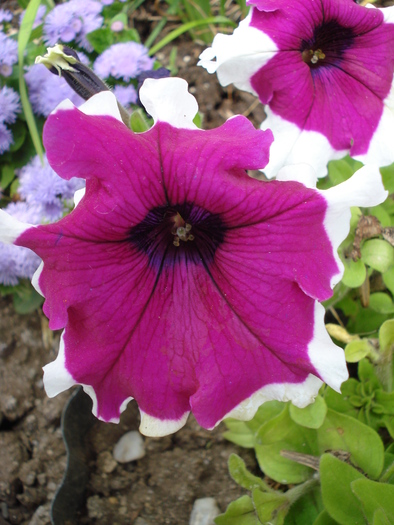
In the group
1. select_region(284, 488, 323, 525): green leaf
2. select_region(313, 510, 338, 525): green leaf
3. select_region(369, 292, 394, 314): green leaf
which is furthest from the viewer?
select_region(369, 292, 394, 314): green leaf

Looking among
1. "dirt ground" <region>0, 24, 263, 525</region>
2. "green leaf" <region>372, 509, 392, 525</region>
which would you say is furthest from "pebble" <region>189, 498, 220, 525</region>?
"green leaf" <region>372, 509, 392, 525</region>

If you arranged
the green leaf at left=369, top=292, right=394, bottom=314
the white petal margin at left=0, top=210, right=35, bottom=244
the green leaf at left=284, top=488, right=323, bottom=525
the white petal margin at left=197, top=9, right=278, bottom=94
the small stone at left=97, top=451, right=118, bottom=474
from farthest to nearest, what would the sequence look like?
the small stone at left=97, top=451, right=118, bottom=474 < the green leaf at left=369, top=292, right=394, bottom=314 < the green leaf at left=284, top=488, right=323, bottom=525 < the white petal margin at left=197, top=9, right=278, bottom=94 < the white petal margin at left=0, top=210, right=35, bottom=244

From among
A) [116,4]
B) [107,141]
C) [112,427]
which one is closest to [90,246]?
[107,141]

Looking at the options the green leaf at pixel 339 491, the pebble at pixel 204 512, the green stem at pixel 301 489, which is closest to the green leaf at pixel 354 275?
the green leaf at pixel 339 491

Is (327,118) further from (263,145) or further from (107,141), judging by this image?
(107,141)

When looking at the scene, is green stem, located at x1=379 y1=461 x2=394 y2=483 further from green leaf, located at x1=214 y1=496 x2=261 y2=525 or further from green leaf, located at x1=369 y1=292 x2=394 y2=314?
green leaf, located at x1=369 y1=292 x2=394 y2=314

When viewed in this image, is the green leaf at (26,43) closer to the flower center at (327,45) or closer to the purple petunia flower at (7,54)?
the purple petunia flower at (7,54)
